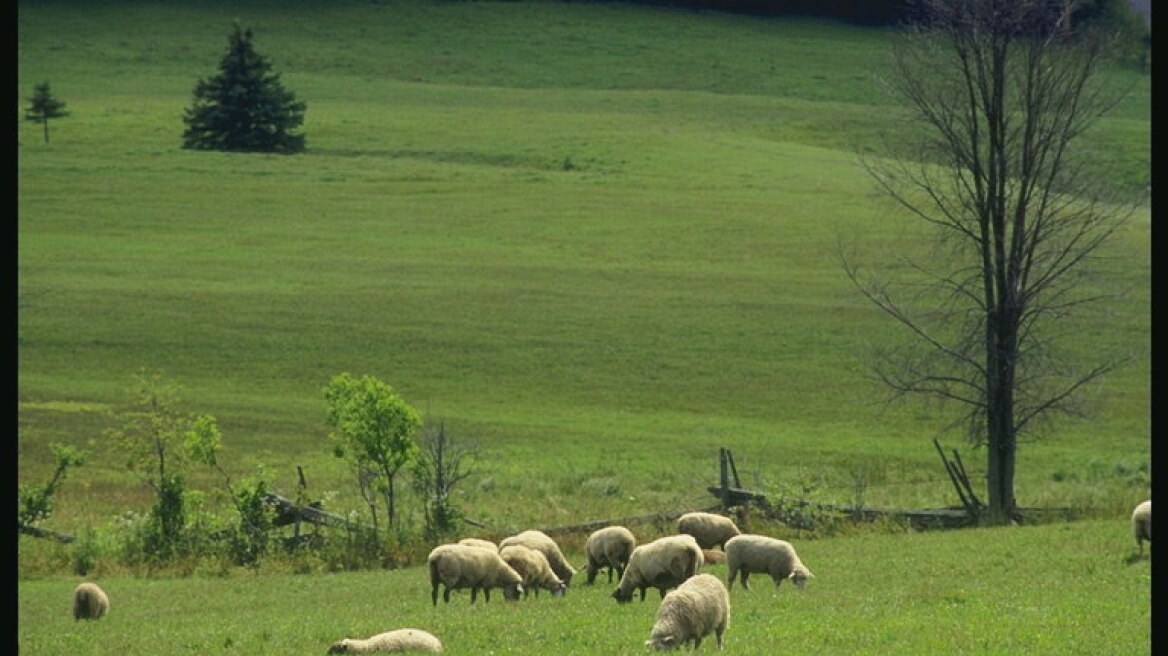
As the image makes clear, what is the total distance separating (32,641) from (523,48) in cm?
12597

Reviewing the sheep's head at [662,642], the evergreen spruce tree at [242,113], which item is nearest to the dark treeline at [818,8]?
the evergreen spruce tree at [242,113]

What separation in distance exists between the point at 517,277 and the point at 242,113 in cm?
3956

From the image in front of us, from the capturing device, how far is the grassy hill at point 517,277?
172ft

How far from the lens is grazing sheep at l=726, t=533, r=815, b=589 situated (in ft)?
86.4

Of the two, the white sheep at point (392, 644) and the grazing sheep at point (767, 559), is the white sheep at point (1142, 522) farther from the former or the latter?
the white sheep at point (392, 644)

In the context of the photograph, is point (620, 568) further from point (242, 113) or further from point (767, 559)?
point (242, 113)

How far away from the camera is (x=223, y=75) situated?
110m

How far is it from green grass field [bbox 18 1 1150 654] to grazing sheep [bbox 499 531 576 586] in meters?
2.18

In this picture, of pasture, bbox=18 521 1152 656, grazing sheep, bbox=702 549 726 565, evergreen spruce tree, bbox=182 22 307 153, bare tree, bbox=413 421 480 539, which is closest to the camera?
pasture, bbox=18 521 1152 656

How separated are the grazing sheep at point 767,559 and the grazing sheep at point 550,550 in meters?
3.78

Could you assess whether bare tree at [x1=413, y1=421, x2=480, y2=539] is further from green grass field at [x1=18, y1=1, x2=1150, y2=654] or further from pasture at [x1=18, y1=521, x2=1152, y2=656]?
pasture at [x1=18, y1=521, x2=1152, y2=656]

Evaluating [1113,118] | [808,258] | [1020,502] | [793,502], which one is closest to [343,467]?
[793,502]

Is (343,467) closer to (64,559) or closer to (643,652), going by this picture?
(64,559)

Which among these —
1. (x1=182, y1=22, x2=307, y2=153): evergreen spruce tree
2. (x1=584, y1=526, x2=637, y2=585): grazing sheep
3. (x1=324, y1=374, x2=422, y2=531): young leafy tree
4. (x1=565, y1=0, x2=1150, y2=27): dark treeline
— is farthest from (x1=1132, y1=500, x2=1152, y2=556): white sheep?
(x1=565, y1=0, x2=1150, y2=27): dark treeline
